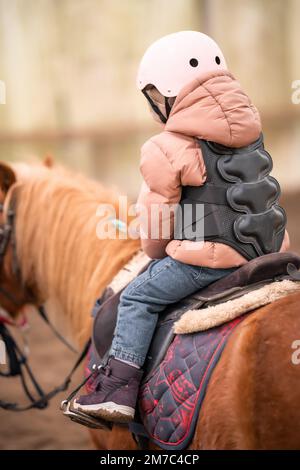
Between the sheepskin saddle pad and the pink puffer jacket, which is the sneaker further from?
the pink puffer jacket

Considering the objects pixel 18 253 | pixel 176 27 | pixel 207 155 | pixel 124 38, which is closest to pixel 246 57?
pixel 176 27

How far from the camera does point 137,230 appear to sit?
198 centimetres

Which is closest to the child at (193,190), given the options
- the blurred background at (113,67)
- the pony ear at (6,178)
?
the pony ear at (6,178)

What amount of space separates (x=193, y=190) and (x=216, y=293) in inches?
10.3

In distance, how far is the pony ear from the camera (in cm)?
216

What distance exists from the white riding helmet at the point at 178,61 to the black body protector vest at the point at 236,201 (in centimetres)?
19

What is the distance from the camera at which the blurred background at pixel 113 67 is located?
20.6ft

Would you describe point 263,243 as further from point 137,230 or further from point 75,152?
point 75,152

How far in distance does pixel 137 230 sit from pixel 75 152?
475cm

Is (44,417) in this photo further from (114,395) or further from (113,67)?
(113,67)

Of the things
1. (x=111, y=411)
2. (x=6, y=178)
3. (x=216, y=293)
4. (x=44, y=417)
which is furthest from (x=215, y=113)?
(x=44, y=417)

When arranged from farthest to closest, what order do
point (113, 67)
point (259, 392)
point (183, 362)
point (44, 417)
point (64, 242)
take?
1. point (113, 67)
2. point (44, 417)
3. point (64, 242)
4. point (183, 362)
5. point (259, 392)

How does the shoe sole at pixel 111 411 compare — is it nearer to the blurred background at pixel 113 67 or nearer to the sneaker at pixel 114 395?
the sneaker at pixel 114 395

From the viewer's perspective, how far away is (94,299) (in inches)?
78.6
